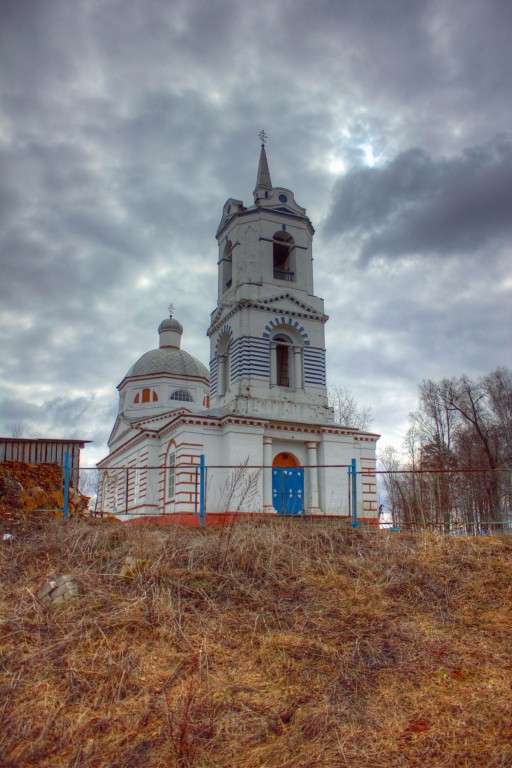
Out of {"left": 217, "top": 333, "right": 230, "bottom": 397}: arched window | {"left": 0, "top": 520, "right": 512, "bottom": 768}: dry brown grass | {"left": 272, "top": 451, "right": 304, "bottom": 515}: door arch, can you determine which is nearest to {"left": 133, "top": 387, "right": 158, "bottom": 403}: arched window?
{"left": 217, "top": 333, "right": 230, "bottom": 397}: arched window

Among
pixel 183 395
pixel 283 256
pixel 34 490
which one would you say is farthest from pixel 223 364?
pixel 34 490

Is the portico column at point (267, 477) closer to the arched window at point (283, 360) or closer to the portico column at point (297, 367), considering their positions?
the portico column at point (297, 367)

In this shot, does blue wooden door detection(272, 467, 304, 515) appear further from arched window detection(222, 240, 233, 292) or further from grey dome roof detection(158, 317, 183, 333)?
grey dome roof detection(158, 317, 183, 333)

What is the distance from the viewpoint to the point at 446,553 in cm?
1115

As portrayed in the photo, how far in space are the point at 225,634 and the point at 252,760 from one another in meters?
2.19

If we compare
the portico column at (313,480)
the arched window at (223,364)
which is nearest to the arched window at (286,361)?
the arched window at (223,364)

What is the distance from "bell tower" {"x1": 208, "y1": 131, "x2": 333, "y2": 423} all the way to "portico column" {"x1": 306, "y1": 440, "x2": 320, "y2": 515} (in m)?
1.11

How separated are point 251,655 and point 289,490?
16.1 m

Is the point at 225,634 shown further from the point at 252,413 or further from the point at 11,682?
the point at 252,413

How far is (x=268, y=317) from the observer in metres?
25.9

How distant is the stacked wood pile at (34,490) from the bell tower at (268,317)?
869cm

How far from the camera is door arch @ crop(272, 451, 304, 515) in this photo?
2294cm

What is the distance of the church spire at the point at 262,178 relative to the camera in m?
28.2

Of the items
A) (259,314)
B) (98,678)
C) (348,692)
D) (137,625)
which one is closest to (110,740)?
(98,678)
